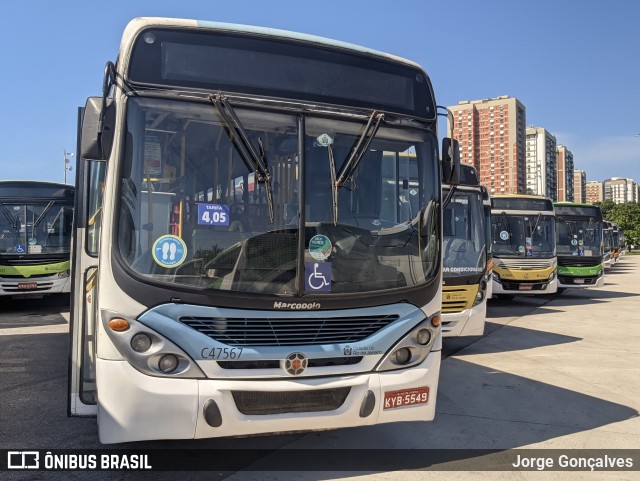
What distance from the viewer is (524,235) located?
1591cm

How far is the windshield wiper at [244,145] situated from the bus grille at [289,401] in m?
1.16

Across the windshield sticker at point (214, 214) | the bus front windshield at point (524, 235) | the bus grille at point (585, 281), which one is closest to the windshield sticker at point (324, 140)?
the windshield sticker at point (214, 214)

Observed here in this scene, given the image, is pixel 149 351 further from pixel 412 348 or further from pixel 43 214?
pixel 43 214

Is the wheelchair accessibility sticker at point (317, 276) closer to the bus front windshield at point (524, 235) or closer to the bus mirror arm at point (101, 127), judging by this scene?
the bus mirror arm at point (101, 127)

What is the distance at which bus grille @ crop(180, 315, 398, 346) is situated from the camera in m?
3.63

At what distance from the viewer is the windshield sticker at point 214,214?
3787 mm

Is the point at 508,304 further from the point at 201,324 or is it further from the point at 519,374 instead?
the point at 201,324

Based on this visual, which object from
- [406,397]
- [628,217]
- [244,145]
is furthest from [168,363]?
[628,217]

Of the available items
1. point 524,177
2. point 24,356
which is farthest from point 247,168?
point 524,177

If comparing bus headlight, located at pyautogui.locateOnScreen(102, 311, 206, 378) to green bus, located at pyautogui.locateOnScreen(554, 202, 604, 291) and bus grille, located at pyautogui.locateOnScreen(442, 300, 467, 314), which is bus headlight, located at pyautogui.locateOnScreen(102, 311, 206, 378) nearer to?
bus grille, located at pyautogui.locateOnScreen(442, 300, 467, 314)

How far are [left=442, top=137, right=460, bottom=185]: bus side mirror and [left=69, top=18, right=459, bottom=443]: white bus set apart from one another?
0.53 meters

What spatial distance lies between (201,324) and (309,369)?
765mm

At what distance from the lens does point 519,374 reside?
7.70 meters

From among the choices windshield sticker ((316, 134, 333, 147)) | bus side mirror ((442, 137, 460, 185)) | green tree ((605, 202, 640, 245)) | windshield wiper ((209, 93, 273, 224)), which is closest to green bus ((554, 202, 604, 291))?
bus side mirror ((442, 137, 460, 185))
